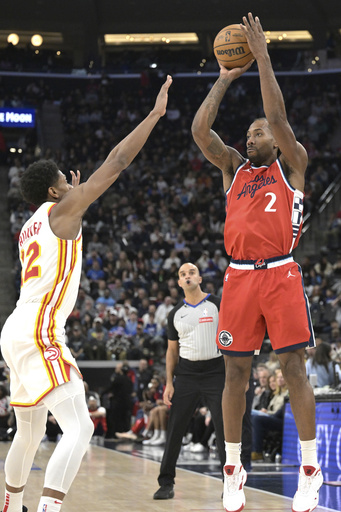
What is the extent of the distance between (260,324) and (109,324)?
12.7 m

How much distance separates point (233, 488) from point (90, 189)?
6.72 feet

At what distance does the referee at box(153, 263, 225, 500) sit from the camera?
7.86 meters

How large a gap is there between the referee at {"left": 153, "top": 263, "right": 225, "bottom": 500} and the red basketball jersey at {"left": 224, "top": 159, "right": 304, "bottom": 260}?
2982 millimetres

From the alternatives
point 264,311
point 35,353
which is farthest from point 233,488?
point 35,353

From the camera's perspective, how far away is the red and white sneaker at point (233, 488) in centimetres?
510

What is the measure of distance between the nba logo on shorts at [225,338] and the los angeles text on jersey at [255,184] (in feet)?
2.90

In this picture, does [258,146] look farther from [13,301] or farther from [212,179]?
[212,179]

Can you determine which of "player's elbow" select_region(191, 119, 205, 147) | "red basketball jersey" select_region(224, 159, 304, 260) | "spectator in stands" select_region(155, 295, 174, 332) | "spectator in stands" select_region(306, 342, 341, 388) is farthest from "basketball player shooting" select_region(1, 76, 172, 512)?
"spectator in stands" select_region(155, 295, 174, 332)

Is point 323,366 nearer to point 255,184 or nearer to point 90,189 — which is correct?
point 255,184

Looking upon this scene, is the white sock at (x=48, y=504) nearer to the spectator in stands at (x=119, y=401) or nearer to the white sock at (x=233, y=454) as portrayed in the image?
the white sock at (x=233, y=454)

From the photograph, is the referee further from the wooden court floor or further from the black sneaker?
the wooden court floor

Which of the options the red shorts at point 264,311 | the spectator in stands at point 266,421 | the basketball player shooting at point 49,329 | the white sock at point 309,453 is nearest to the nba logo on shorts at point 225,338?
the red shorts at point 264,311

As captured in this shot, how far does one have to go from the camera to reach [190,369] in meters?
8.20

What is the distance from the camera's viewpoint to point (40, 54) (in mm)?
29062
